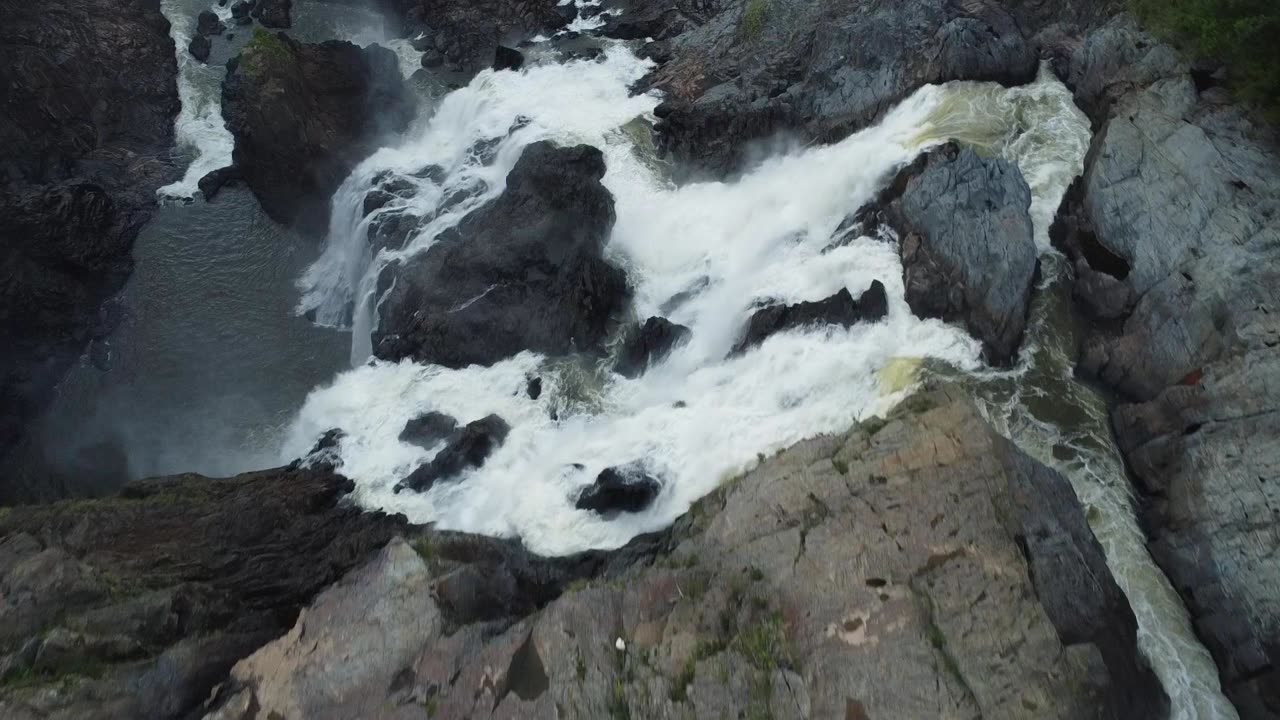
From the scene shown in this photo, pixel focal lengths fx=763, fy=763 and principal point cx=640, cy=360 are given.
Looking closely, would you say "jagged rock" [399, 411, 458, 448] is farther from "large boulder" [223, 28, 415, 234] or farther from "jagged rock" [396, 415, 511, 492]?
"large boulder" [223, 28, 415, 234]

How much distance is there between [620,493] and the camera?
22.0 metres

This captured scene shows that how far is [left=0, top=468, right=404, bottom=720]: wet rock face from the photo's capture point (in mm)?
14938

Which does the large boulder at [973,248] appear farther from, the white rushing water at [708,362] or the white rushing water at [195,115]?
the white rushing water at [195,115]

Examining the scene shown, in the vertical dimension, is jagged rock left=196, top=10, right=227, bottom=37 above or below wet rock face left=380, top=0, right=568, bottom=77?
above

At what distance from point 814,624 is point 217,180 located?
3577 centimetres

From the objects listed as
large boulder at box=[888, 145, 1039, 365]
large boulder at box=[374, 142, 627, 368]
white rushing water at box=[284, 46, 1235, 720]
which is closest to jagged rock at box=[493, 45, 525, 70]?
white rushing water at box=[284, 46, 1235, 720]

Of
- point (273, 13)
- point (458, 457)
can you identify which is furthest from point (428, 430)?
point (273, 13)

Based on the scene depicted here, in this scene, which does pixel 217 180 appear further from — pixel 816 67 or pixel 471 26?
pixel 816 67

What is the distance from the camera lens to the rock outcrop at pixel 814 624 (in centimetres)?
1318

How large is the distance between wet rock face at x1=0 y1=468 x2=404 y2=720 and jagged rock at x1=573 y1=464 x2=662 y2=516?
5733 millimetres

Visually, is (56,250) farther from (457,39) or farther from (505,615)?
(505,615)

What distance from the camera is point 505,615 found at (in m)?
16.3

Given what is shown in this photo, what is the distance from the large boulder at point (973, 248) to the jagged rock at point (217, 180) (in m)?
31.2

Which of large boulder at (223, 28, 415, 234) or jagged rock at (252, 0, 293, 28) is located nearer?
large boulder at (223, 28, 415, 234)
